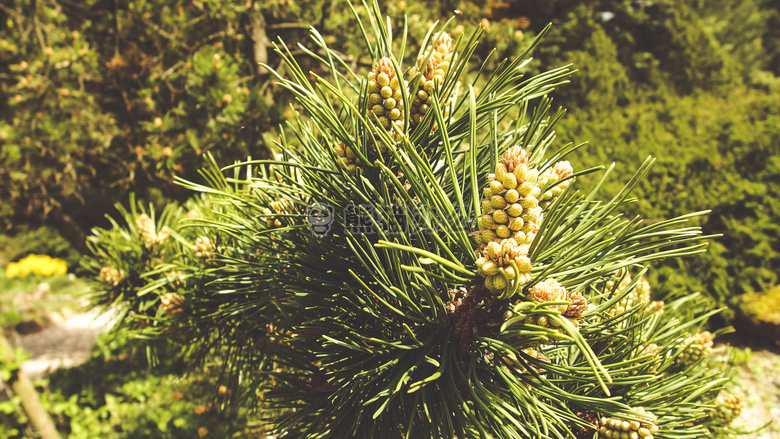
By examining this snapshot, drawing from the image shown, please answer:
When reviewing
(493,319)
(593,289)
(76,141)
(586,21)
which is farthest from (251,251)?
(586,21)

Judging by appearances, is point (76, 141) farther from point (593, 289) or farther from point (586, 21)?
point (586, 21)

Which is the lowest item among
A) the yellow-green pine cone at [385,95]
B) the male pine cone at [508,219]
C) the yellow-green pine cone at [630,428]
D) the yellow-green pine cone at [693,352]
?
the yellow-green pine cone at [693,352]

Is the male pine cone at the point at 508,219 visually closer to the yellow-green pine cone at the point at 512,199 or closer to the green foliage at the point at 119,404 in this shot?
the yellow-green pine cone at the point at 512,199

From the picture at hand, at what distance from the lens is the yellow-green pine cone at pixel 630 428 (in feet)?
1.64

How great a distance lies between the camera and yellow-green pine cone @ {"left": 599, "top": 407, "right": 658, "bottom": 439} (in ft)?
1.64

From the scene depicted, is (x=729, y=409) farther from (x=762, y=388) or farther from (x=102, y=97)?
(x=102, y=97)

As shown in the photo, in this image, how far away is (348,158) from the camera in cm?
54

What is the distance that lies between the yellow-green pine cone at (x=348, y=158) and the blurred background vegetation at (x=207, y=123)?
799 millimetres

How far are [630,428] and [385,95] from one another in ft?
1.76

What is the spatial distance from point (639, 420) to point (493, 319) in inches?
8.7

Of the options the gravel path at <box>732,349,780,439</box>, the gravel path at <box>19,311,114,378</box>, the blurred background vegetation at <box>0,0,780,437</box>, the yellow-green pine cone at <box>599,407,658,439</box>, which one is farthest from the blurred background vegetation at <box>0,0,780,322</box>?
the gravel path at <box>19,311,114,378</box>

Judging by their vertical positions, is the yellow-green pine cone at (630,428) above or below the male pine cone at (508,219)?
below

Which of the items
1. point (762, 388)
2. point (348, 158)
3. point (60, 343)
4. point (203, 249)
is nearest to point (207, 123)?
point (203, 249)

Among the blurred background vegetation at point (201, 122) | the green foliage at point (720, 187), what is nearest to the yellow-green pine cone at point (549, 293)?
the blurred background vegetation at point (201, 122)
